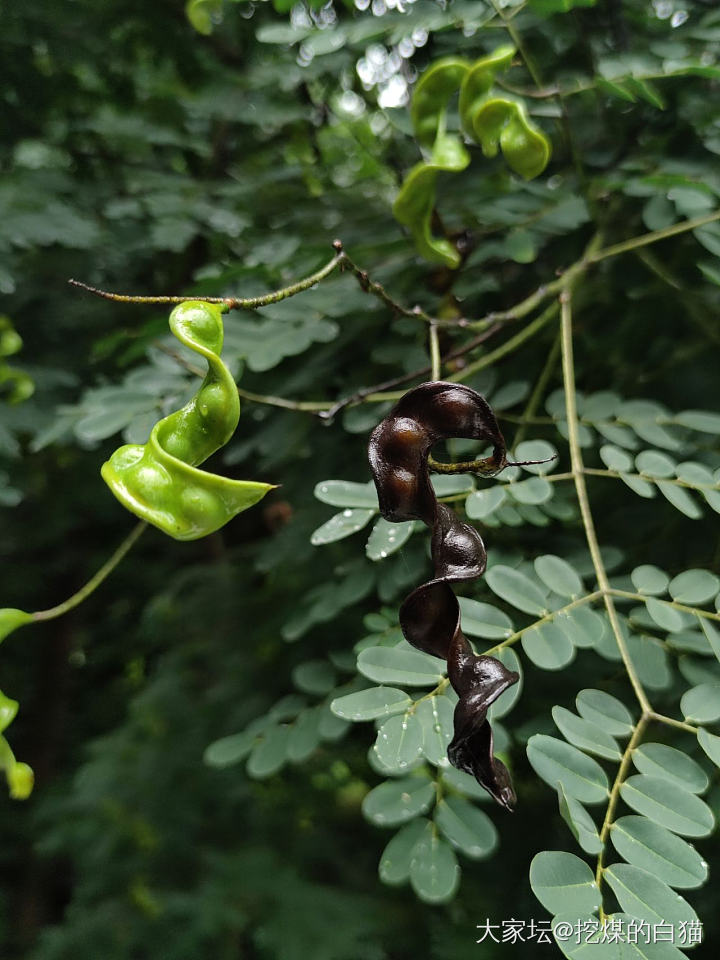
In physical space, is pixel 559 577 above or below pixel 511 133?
below

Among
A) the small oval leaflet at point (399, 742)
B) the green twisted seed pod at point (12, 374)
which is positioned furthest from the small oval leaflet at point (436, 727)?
the green twisted seed pod at point (12, 374)

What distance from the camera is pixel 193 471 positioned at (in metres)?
0.56

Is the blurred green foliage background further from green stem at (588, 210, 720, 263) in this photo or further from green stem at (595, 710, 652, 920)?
green stem at (595, 710, 652, 920)

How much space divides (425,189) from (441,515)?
0.50 m

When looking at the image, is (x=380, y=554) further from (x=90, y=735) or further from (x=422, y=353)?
(x=90, y=735)

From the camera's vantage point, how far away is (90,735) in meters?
2.72

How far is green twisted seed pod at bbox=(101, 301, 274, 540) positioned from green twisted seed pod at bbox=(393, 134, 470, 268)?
1.38 feet

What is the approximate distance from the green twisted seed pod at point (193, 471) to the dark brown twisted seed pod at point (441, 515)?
0.33ft

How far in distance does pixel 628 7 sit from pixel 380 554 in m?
1.25

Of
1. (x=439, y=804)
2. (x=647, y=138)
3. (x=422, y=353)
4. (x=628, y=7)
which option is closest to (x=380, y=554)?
(x=439, y=804)

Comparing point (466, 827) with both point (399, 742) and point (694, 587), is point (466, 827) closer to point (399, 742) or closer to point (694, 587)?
point (399, 742)

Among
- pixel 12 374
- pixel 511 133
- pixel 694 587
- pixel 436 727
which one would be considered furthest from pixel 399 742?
pixel 12 374

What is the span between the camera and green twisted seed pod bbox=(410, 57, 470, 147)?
95cm

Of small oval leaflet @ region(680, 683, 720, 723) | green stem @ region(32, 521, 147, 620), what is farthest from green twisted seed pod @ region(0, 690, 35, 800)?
small oval leaflet @ region(680, 683, 720, 723)
